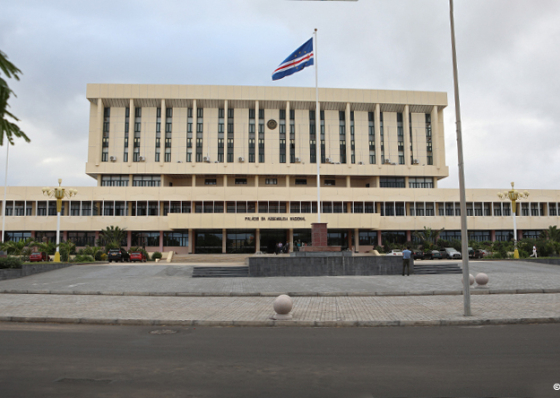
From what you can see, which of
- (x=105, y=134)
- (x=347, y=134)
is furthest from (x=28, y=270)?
(x=347, y=134)

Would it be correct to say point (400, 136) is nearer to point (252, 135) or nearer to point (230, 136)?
point (252, 135)

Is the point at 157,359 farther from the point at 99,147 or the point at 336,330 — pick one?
the point at 99,147

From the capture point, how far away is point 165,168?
58.5 m

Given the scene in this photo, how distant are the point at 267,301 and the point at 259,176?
47128 millimetres

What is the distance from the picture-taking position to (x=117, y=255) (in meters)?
40.8

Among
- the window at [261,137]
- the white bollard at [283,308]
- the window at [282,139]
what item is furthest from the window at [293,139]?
the white bollard at [283,308]

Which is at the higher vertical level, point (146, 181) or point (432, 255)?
point (146, 181)

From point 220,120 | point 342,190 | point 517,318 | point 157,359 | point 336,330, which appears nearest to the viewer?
point 157,359

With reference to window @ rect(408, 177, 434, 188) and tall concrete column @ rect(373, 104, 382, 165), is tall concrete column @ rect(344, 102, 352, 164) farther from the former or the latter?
window @ rect(408, 177, 434, 188)

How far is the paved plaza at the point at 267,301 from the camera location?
11039 millimetres

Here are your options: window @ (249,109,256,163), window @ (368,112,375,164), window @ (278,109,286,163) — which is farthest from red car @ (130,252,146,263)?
window @ (368,112,375,164)

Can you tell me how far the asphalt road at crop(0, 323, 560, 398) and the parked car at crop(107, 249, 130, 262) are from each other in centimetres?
3213

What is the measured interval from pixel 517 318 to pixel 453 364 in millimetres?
5493

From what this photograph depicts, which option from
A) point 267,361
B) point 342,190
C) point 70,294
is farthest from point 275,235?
point 267,361
